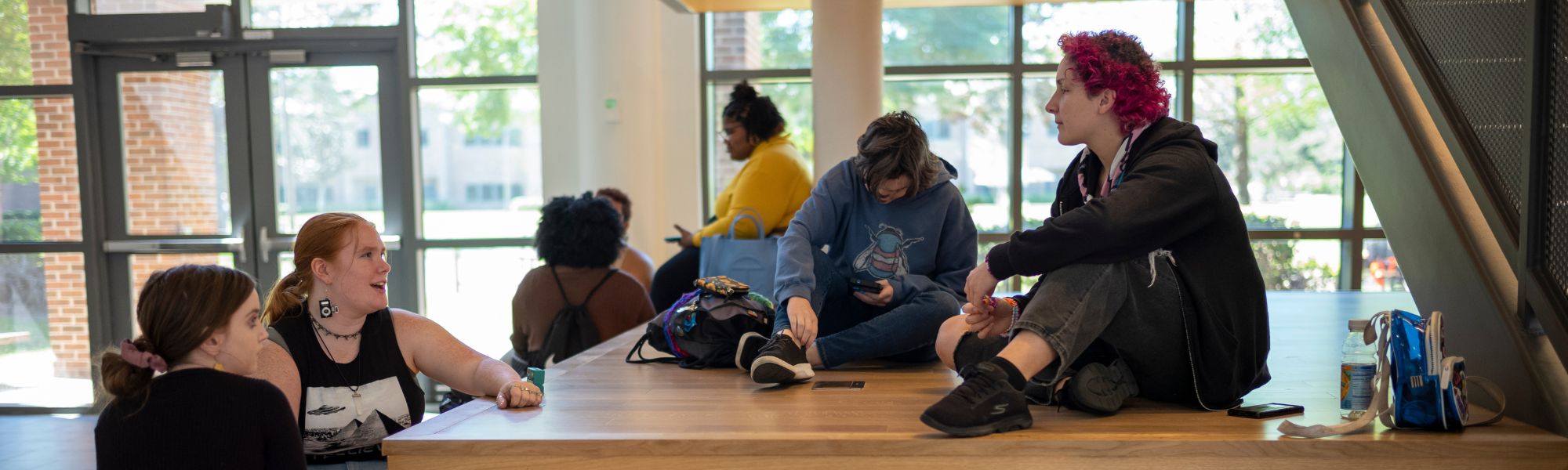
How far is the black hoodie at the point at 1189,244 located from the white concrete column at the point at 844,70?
3.49 m

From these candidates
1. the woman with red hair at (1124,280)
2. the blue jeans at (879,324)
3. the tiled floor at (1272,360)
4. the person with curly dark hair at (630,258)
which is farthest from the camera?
the person with curly dark hair at (630,258)

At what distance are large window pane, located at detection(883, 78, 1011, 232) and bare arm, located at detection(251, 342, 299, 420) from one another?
6114 millimetres

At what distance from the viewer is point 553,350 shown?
4.35 metres

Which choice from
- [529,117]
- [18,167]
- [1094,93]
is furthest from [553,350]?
[18,167]

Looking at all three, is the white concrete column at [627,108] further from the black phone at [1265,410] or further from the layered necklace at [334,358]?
the black phone at [1265,410]

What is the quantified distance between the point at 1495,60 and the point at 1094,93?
968 mm

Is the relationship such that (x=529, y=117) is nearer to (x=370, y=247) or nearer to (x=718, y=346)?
(x=718, y=346)

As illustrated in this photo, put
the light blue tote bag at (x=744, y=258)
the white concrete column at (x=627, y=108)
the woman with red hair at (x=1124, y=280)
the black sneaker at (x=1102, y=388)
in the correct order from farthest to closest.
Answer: the white concrete column at (x=627, y=108) → the light blue tote bag at (x=744, y=258) → the black sneaker at (x=1102, y=388) → the woman with red hair at (x=1124, y=280)

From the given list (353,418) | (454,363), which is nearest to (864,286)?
(454,363)

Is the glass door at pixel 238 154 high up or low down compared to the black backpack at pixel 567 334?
up

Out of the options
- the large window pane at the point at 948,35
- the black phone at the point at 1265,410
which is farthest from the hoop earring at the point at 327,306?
the large window pane at the point at 948,35

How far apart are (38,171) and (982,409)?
7.97m

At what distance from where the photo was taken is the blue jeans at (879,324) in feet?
11.3

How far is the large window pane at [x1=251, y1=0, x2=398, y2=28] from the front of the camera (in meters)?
7.56
